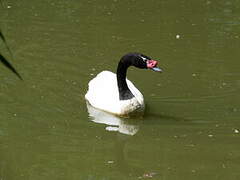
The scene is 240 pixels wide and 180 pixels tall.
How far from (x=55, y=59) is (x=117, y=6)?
3211 mm

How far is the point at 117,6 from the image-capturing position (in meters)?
12.7

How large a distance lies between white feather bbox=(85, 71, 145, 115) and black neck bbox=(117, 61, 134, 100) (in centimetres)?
8

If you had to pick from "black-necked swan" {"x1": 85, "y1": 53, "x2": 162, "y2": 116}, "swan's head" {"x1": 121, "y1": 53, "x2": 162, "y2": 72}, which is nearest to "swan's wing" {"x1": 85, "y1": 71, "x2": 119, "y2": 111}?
"black-necked swan" {"x1": 85, "y1": 53, "x2": 162, "y2": 116}

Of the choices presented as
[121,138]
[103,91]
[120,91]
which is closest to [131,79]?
[103,91]

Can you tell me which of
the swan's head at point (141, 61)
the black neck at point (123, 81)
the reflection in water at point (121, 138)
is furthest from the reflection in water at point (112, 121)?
the swan's head at point (141, 61)

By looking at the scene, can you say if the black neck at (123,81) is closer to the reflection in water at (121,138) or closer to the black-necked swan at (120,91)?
the black-necked swan at (120,91)

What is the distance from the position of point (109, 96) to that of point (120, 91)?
0.26 meters

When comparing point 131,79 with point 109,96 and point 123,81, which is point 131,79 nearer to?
point 109,96

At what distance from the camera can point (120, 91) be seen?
27.2ft

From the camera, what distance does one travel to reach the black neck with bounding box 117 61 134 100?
27.0 feet

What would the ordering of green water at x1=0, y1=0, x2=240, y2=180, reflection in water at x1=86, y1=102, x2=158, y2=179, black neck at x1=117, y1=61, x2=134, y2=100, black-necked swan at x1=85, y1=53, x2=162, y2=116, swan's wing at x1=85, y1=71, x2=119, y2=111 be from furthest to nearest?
swan's wing at x1=85, y1=71, x2=119, y2=111, black neck at x1=117, y1=61, x2=134, y2=100, black-necked swan at x1=85, y1=53, x2=162, y2=116, green water at x1=0, y1=0, x2=240, y2=180, reflection in water at x1=86, y1=102, x2=158, y2=179

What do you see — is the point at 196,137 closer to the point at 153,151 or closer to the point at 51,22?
the point at 153,151

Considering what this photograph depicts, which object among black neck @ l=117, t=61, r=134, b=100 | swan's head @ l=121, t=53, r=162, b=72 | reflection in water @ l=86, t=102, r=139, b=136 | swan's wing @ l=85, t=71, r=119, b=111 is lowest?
reflection in water @ l=86, t=102, r=139, b=136

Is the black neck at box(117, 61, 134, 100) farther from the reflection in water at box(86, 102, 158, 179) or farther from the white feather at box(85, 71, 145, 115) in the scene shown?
the reflection in water at box(86, 102, 158, 179)
